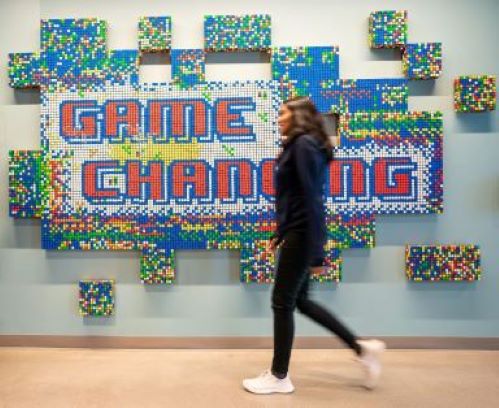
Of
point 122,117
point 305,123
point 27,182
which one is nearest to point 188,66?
point 122,117

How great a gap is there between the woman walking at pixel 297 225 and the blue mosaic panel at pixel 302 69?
609mm

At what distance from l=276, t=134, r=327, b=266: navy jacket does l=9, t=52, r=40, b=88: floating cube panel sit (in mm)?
1588

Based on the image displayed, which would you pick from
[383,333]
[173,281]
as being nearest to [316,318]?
[383,333]

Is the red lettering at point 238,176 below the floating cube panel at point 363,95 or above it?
below

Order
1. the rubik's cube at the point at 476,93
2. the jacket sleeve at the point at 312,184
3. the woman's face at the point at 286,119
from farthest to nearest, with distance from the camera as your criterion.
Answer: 1. the rubik's cube at the point at 476,93
2. the woman's face at the point at 286,119
3. the jacket sleeve at the point at 312,184

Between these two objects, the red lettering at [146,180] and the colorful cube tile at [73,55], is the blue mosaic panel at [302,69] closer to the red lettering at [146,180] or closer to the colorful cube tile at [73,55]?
the red lettering at [146,180]

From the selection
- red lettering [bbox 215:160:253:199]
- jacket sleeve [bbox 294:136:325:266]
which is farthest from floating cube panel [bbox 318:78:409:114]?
jacket sleeve [bbox 294:136:325:266]

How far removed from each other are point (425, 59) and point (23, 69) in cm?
224

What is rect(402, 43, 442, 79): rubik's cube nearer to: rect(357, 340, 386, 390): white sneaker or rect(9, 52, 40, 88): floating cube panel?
rect(357, 340, 386, 390): white sneaker

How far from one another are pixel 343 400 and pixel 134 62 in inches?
79.9

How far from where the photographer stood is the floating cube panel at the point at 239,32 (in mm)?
2488

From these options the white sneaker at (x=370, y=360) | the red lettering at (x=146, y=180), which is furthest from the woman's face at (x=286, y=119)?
the white sneaker at (x=370, y=360)

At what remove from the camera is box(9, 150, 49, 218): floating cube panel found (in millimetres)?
2531

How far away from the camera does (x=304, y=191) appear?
1.78 m
